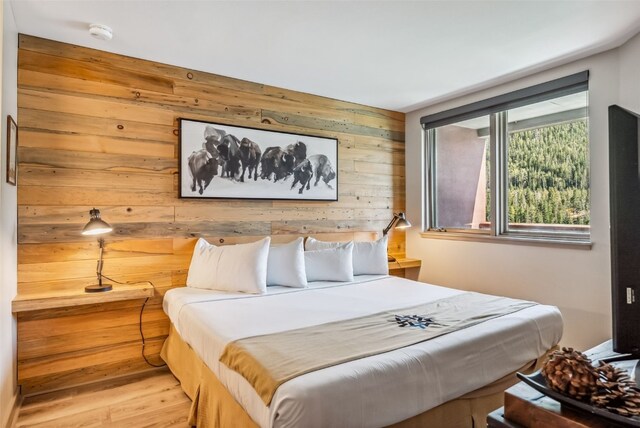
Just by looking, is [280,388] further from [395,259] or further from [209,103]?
[395,259]

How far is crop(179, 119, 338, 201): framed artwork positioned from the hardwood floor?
143 cm

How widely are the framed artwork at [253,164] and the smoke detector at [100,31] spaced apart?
0.74 metres

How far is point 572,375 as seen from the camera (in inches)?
36.4

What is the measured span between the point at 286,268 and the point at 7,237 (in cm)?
175

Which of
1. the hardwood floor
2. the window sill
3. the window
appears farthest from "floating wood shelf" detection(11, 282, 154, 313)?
the window

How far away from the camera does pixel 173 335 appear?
2.70 m

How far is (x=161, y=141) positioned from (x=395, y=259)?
2.60m

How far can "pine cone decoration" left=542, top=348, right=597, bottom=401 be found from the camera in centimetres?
91

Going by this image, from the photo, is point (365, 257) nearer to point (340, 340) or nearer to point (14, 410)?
point (340, 340)

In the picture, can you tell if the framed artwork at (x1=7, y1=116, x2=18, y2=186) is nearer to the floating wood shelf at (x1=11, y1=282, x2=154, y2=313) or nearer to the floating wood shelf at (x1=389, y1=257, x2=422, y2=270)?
the floating wood shelf at (x1=11, y1=282, x2=154, y2=313)

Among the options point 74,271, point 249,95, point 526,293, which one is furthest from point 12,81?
point 526,293

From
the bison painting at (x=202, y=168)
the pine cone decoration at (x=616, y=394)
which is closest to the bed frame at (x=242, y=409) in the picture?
the pine cone decoration at (x=616, y=394)

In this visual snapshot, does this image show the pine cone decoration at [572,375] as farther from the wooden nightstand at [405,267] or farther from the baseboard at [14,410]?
the wooden nightstand at [405,267]

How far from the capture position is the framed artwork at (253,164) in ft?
9.89
